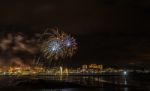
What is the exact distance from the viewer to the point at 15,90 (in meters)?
75.4

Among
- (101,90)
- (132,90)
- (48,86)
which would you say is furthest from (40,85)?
(132,90)

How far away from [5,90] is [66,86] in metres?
20.1

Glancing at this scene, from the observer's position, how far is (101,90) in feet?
255

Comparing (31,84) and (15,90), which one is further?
(31,84)

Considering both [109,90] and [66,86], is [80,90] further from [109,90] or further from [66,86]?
[66,86]

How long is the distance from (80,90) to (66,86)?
14.0 m

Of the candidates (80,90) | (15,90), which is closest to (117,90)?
(80,90)

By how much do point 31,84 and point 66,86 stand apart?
1021cm

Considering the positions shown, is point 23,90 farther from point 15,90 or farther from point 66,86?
point 66,86

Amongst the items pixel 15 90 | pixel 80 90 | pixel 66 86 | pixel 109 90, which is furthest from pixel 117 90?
pixel 15 90

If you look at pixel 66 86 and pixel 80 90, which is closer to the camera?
pixel 80 90

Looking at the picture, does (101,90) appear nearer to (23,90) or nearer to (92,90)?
(92,90)

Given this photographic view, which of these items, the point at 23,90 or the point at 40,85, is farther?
the point at 40,85

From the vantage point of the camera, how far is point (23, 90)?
7500cm
